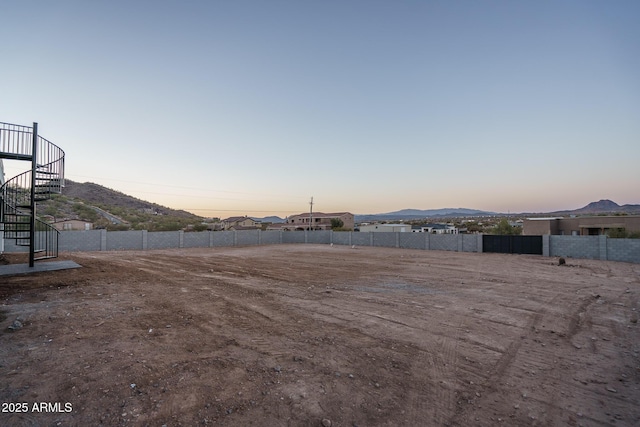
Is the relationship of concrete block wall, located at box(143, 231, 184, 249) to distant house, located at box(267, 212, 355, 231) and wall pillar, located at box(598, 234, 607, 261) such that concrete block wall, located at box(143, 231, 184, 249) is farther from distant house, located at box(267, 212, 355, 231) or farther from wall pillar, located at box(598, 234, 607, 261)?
distant house, located at box(267, 212, 355, 231)

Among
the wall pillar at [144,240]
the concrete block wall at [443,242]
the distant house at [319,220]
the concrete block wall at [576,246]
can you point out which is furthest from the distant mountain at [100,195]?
the concrete block wall at [576,246]

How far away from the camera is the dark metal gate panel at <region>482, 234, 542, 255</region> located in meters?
21.8

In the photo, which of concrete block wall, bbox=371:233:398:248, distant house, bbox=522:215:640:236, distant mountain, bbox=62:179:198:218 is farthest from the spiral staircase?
distant mountain, bbox=62:179:198:218

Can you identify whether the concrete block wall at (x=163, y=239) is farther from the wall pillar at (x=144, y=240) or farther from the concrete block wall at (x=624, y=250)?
the concrete block wall at (x=624, y=250)

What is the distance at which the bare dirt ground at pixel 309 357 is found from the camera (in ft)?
10.4

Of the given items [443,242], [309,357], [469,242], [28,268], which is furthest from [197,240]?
[309,357]

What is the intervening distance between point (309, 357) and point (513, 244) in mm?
23646

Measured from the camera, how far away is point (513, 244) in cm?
2292

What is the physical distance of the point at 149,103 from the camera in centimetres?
1825

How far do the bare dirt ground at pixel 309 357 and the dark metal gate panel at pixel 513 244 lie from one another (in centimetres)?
1389

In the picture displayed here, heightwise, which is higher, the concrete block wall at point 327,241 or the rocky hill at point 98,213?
the rocky hill at point 98,213

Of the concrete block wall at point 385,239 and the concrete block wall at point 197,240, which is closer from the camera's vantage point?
the concrete block wall at point 197,240

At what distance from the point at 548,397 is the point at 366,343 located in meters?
2.51

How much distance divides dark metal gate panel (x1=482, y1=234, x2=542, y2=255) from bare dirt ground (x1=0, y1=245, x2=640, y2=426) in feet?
45.6
